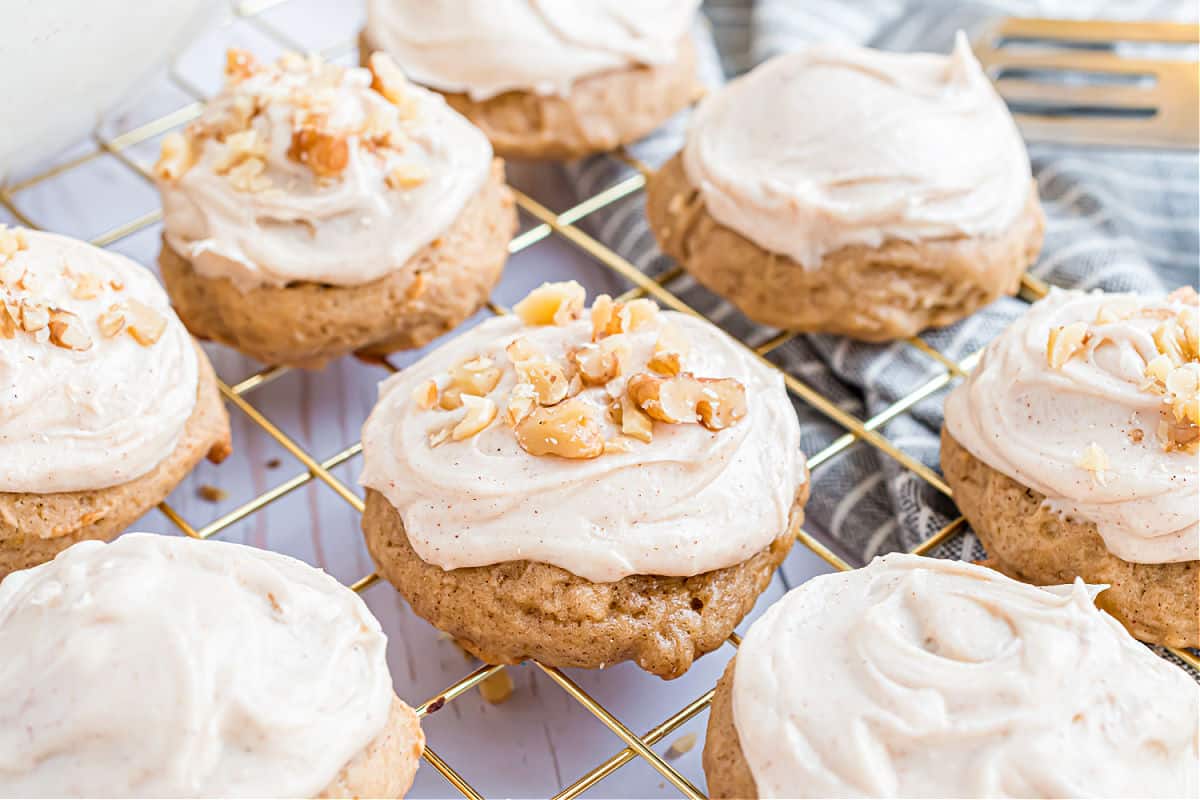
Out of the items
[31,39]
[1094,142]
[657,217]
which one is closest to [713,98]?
[657,217]

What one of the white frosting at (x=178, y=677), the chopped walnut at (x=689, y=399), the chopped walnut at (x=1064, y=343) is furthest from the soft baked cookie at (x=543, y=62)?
the white frosting at (x=178, y=677)

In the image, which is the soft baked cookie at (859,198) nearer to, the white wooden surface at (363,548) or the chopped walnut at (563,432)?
the white wooden surface at (363,548)

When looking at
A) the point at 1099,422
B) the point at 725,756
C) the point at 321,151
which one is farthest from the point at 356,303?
the point at 1099,422

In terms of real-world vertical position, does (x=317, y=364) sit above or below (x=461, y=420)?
below

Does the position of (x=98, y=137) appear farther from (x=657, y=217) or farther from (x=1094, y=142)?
(x=1094, y=142)

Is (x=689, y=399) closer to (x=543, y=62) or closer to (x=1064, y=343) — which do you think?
(x=1064, y=343)

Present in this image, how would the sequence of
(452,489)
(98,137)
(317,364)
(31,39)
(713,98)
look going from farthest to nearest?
1. (98,137)
2. (713,98)
3. (317,364)
4. (31,39)
5. (452,489)

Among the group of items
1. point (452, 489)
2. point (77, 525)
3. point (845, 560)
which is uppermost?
point (452, 489)
